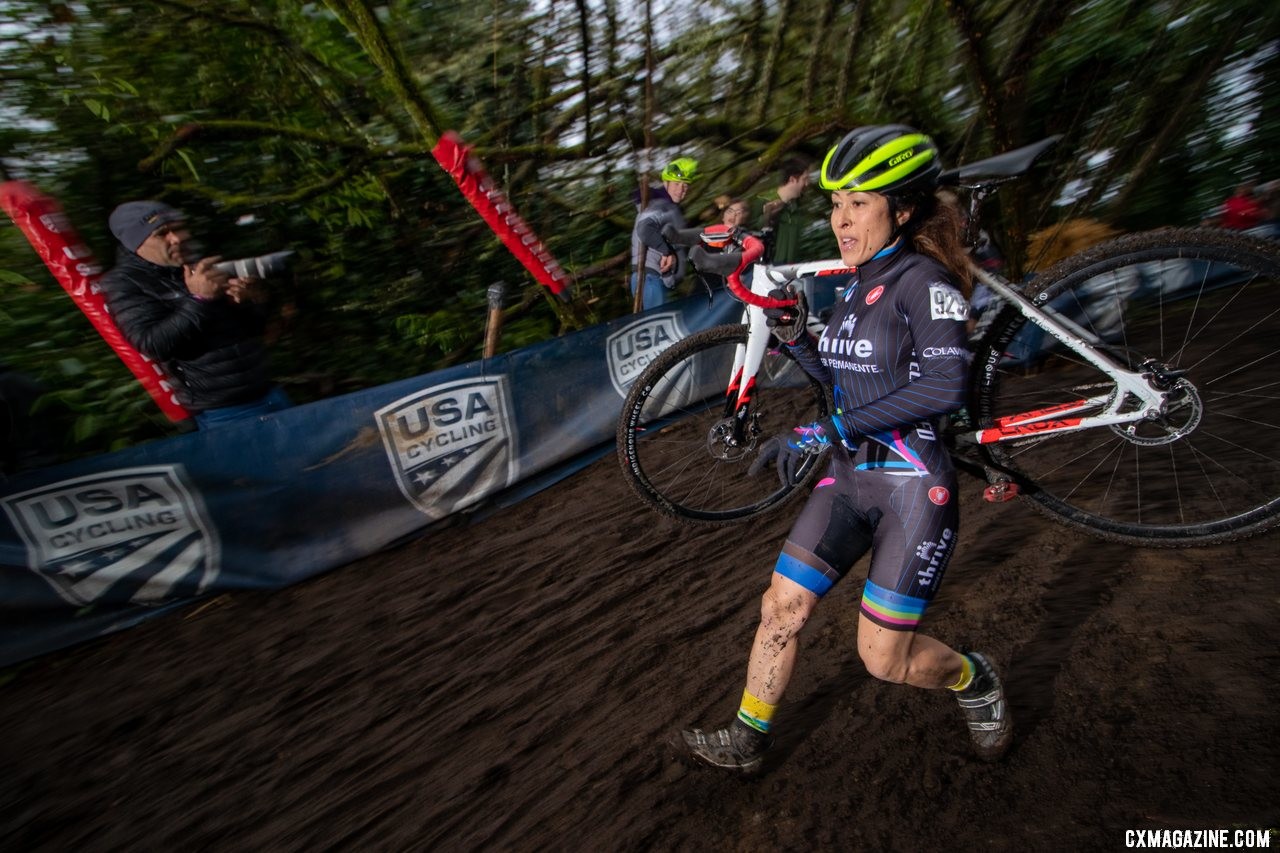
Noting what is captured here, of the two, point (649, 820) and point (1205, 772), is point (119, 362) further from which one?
point (1205, 772)

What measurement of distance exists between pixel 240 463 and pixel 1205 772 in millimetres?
4919

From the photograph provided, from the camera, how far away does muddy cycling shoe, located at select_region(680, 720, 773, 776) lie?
7.56 feet

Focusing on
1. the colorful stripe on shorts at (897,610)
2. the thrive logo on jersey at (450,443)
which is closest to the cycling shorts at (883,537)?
the colorful stripe on shorts at (897,610)

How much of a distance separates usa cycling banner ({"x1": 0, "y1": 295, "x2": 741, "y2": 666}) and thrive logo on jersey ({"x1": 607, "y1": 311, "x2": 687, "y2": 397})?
2 centimetres

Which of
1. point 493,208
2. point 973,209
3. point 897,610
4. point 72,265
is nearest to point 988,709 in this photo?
point 897,610

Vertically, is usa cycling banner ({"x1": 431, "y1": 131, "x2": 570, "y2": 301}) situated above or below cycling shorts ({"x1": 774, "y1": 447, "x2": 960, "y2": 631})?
above

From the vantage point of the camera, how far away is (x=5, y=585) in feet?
12.3

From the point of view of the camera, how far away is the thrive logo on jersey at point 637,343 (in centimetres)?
568

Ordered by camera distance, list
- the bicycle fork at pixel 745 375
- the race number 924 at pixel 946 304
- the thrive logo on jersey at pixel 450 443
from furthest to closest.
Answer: the thrive logo on jersey at pixel 450 443
the bicycle fork at pixel 745 375
the race number 924 at pixel 946 304

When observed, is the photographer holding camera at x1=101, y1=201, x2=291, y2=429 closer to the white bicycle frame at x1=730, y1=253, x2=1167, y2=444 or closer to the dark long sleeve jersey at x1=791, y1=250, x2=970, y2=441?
the white bicycle frame at x1=730, y1=253, x2=1167, y2=444

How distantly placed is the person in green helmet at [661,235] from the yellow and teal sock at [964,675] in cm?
443

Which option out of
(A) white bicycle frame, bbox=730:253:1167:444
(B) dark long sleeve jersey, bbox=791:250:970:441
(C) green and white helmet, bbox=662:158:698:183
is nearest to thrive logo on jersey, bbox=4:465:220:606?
(B) dark long sleeve jersey, bbox=791:250:970:441

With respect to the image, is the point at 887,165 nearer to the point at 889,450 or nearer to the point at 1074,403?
the point at 889,450

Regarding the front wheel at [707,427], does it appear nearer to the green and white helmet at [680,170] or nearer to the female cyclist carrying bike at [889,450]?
the female cyclist carrying bike at [889,450]
